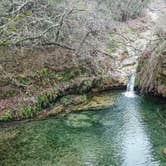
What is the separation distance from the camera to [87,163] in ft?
45.6

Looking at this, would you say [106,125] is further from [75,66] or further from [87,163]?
[75,66]

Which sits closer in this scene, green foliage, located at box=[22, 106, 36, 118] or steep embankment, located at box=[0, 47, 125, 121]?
green foliage, located at box=[22, 106, 36, 118]

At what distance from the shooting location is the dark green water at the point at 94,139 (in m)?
14.2

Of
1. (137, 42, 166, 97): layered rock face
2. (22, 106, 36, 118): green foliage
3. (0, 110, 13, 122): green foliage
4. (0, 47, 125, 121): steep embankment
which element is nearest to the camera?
(0, 110, 13, 122): green foliage

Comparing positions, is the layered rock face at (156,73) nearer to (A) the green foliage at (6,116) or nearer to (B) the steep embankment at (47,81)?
(B) the steep embankment at (47,81)

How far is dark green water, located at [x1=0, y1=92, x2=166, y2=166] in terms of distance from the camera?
1423 cm

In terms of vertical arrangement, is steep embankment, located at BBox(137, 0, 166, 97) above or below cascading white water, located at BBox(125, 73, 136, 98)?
above

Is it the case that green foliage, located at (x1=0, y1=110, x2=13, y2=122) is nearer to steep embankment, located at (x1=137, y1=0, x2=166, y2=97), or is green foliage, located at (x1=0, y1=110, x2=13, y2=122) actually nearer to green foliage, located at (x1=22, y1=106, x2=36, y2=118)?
green foliage, located at (x1=22, y1=106, x2=36, y2=118)

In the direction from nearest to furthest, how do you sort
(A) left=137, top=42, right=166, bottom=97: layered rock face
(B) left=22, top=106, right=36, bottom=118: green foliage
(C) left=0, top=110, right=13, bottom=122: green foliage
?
(C) left=0, top=110, right=13, bottom=122: green foliage → (B) left=22, top=106, right=36, bottom=118: green foliage → (A) left=137, top=42, right=166, bottom=97: layered rock face

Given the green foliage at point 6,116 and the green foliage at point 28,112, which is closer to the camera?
the green foliage at point 6,116

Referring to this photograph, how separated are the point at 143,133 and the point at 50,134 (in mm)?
3857

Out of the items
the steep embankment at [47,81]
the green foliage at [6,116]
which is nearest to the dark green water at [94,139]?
the green foliage at [6,116]

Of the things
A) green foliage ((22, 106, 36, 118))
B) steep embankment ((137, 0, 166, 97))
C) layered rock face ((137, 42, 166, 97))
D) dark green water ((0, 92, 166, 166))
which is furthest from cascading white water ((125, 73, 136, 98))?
green foliage ((22, 106, 36, 118))

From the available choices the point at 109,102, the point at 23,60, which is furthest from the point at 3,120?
the point at 109,102
